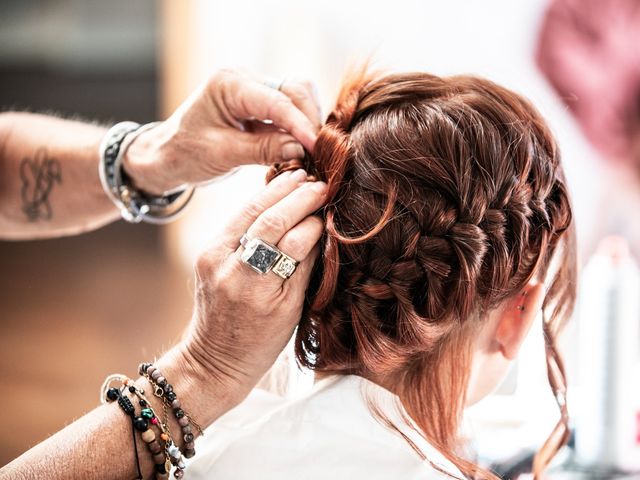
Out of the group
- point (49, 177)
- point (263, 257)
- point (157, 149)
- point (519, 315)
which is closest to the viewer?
point (263, 257)

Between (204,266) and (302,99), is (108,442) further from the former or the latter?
(302,99)

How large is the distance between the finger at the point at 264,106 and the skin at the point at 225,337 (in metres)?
0.12

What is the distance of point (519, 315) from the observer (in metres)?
1.17

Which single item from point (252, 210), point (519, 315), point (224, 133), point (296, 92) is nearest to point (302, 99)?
point (296, 92)

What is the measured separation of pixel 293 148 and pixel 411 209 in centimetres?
28

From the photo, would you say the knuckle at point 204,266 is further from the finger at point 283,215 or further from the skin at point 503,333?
the skin at point 503,333

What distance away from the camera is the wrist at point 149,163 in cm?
144

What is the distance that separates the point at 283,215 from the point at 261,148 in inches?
11.5

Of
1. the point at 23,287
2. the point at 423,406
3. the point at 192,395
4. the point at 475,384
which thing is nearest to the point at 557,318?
the point at 475,384

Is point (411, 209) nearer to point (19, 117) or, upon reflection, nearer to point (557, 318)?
point (557, 318)

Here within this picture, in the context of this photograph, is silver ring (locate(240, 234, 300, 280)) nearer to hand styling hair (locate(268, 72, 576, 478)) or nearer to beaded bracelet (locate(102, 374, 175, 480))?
hand styling hair (locate(268, 72, 576, 478))

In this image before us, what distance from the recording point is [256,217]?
1.06m

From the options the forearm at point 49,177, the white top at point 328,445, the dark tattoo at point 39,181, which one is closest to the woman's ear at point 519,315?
the white top at point 328,445

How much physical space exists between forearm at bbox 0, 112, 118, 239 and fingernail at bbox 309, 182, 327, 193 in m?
0.71
